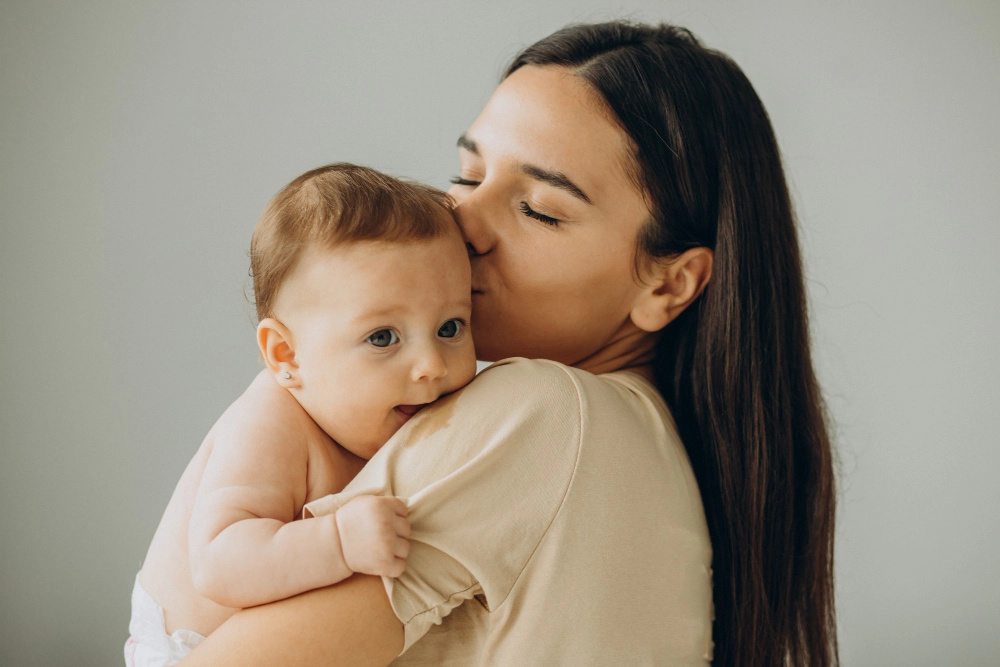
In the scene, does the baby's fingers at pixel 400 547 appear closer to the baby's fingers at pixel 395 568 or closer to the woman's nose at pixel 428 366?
the baby's fingers at pixel 395 568

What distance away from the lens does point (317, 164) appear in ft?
8.44

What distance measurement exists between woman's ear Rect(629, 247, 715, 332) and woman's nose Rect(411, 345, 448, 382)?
17.3 inches

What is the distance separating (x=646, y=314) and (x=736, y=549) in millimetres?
387

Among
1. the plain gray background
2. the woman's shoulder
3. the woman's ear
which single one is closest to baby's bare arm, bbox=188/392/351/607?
the woman's shoulder

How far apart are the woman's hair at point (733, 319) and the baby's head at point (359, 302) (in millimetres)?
383

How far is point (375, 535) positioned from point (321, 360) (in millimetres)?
303

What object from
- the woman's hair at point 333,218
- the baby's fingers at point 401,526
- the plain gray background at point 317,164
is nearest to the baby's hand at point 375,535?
the baby's fingers at point 401,526

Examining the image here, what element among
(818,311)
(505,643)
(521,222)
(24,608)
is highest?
(521,222)

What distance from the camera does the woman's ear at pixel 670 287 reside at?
1364 millimetres

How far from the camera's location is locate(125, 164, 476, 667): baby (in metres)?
1.05

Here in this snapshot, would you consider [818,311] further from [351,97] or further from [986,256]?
[351,97]

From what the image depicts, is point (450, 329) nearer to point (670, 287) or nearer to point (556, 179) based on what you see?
point (556, 179)

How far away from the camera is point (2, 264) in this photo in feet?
7.70

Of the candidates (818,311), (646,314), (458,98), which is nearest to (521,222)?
(646,314)
